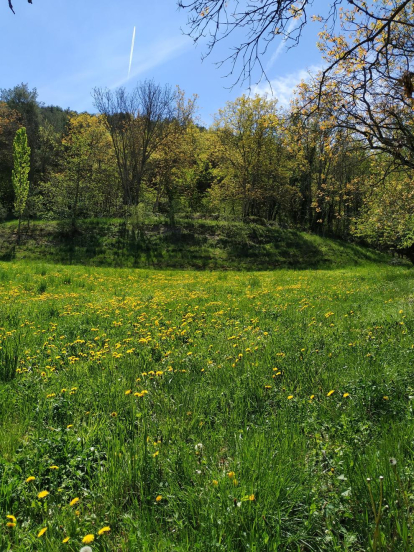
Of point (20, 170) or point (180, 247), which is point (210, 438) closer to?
point (180, 247)

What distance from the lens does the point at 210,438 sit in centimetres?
260

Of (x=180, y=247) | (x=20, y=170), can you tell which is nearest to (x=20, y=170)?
(x=20, y=170)

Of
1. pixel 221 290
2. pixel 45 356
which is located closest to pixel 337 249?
pixel 221 290

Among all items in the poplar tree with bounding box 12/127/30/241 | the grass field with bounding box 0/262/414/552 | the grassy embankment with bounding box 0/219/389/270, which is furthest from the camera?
the poplar tree with bounding box 12/127/30/241

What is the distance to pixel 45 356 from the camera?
15.4 ft

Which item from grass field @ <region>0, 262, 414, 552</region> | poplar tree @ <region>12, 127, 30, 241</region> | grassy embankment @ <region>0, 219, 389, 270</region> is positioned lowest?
grass field @ <region>0, 262, 414, 552</region>

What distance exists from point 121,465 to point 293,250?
25.3 meters

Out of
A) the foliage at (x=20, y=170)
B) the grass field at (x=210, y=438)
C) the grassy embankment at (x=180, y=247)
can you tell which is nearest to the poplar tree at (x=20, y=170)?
the foliage at (x=20, y=170)

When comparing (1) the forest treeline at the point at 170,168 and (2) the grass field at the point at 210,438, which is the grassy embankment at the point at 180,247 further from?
(2) the grass field at the point at 210,438

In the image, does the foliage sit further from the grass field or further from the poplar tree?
the grass field

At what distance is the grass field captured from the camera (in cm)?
175

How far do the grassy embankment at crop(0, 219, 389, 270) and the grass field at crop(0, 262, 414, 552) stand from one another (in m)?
17.1

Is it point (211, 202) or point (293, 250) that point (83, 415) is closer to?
point (293, 250)

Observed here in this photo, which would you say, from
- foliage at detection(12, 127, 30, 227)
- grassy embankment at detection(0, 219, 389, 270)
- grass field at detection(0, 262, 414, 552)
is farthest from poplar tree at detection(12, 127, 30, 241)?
grass field at detection(0, 262, 414, 552)
